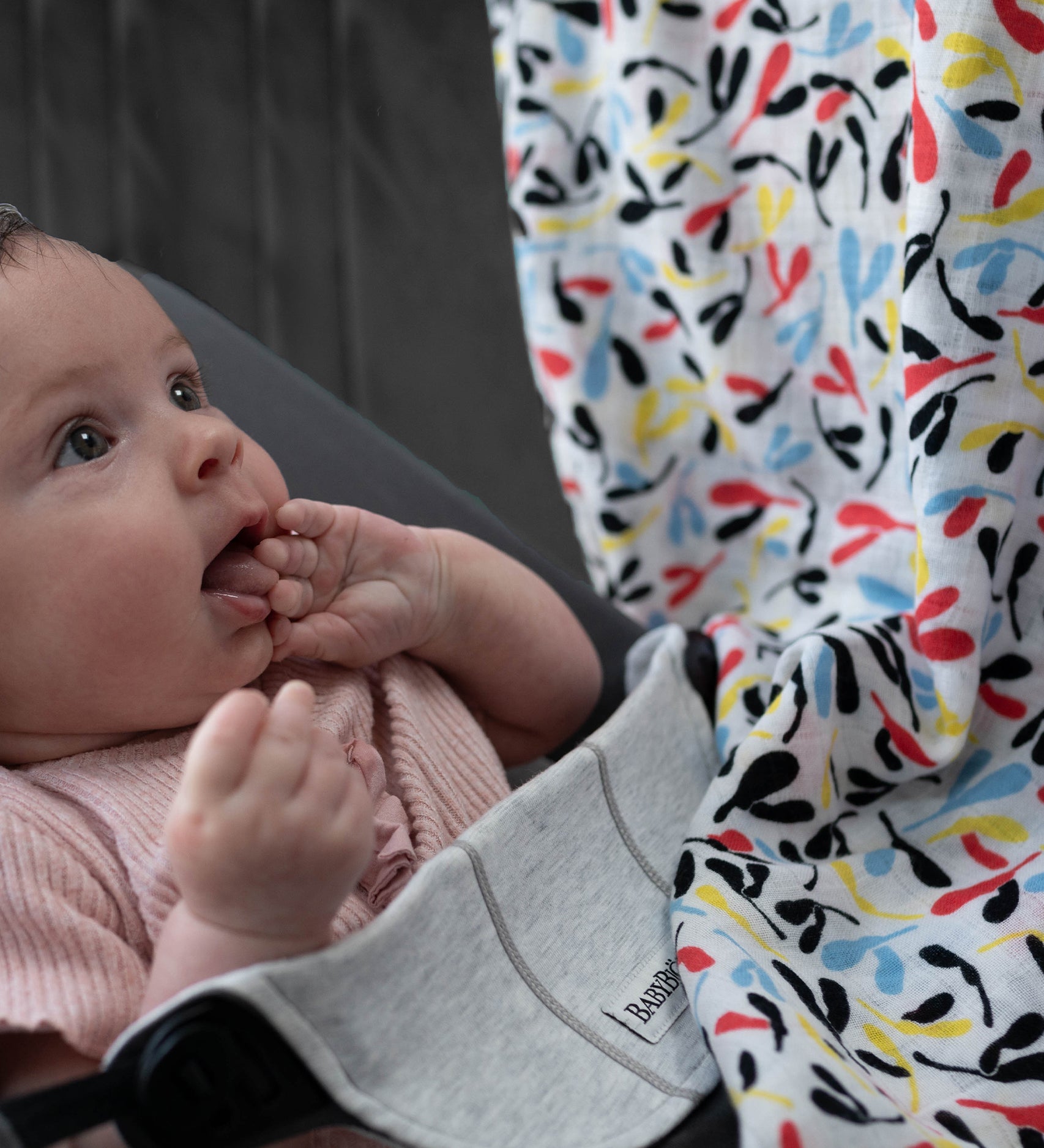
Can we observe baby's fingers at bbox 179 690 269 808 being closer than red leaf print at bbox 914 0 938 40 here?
Yes

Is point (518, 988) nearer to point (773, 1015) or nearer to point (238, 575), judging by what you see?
point (773, 1015)

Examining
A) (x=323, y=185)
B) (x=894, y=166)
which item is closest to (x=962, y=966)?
(x=894, y=166)

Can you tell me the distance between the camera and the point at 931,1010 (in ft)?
1.76

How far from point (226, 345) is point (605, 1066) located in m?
0.63

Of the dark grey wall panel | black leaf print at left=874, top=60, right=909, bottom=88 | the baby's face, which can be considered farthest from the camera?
the dark grey wall panel

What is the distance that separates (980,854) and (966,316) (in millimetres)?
325

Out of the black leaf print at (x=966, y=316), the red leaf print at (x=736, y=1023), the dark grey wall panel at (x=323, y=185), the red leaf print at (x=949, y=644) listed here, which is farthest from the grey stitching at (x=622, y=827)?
the dark grey wall panel at (x=323, y=185)

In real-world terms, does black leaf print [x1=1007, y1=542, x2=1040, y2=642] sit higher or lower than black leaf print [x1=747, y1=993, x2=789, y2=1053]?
higher

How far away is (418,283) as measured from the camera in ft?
4.92

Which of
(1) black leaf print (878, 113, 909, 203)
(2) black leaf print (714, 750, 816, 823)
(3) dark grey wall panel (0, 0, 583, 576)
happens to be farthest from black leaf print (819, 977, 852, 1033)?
(3) dark grey wall panel (0, 0, 583, 576)

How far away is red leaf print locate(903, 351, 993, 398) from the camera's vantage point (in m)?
0.62

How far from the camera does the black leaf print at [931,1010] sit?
0.53 m

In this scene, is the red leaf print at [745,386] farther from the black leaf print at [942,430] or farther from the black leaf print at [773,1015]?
the black leaf print at [773,1015]

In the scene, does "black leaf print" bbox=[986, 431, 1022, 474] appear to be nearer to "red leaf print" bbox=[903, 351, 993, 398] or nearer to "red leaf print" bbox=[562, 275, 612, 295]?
"red leaf print" bbox=[903, 351, 993, 398]
